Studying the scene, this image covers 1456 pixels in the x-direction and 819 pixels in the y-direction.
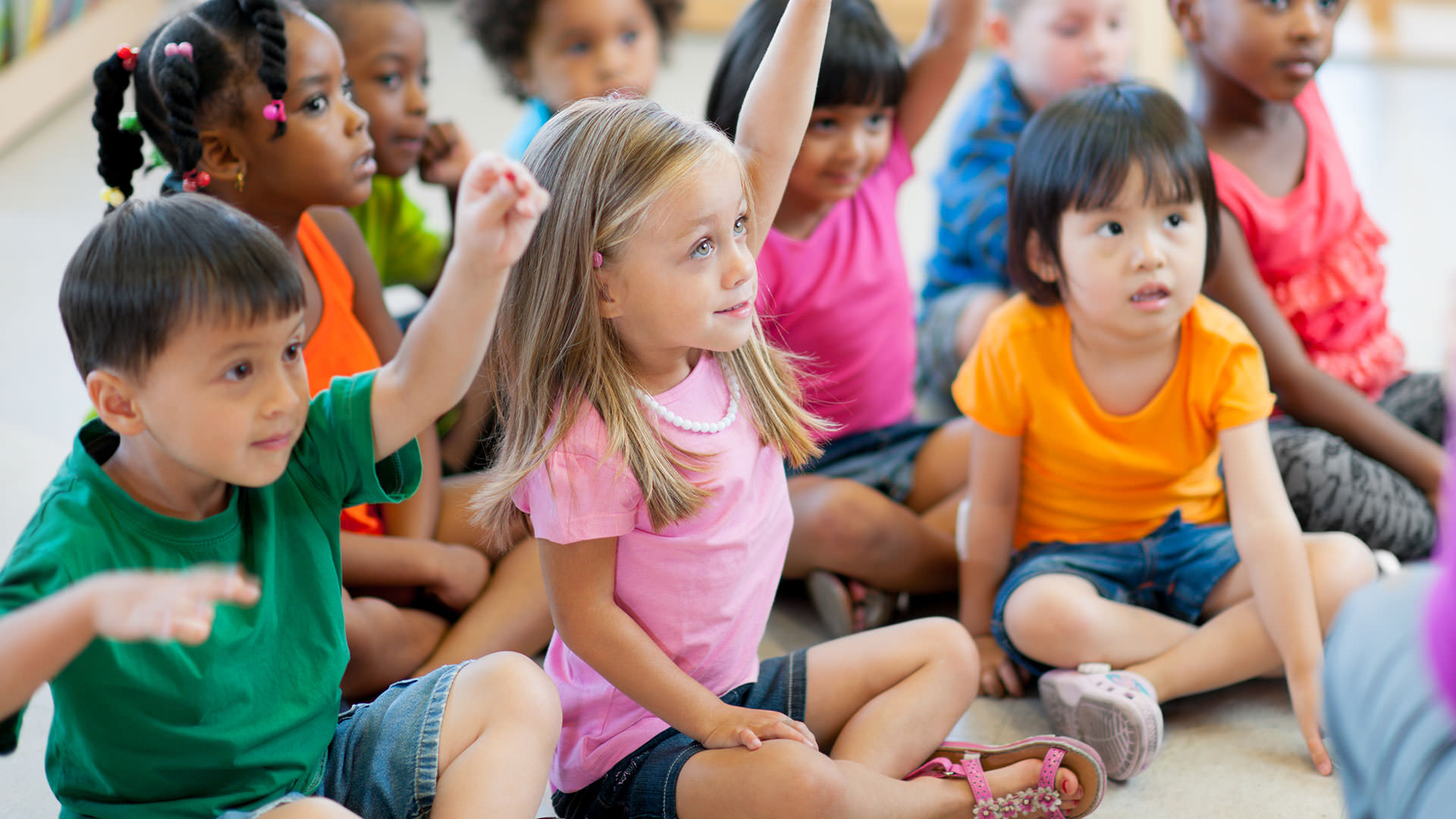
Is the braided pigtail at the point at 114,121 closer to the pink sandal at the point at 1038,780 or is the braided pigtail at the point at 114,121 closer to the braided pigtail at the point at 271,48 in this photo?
the braided pigtail at the point at 271,48

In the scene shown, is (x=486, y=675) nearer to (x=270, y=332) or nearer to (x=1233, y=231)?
(x=270, y=332)

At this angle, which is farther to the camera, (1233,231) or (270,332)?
(1233,231)

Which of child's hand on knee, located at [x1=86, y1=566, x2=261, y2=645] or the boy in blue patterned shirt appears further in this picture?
the boy in blue patterned shirt

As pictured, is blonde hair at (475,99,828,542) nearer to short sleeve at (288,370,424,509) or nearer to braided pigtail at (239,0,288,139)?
short sleeve at (288,370,424,509)

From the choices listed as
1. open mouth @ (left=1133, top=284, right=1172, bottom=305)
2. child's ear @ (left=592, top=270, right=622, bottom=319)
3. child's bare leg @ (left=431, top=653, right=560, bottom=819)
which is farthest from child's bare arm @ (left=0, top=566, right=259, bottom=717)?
open mouth @ (left=1133, top=284, right=1172, bottom=305)

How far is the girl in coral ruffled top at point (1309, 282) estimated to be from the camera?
1.42 metres

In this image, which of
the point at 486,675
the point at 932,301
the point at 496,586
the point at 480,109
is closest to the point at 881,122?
the point at 932,301

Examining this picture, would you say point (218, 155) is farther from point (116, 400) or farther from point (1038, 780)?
point (1038, 780)

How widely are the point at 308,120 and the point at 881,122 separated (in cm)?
65

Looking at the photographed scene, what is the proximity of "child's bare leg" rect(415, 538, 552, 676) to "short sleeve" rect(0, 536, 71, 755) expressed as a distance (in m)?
0.50

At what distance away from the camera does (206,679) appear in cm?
85

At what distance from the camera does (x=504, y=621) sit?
1.31 meters

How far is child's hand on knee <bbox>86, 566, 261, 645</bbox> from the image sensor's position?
0.67 meters

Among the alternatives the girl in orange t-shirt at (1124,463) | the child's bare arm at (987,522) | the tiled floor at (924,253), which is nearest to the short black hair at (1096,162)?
the girl in orange t-shirt at (1124,463)
